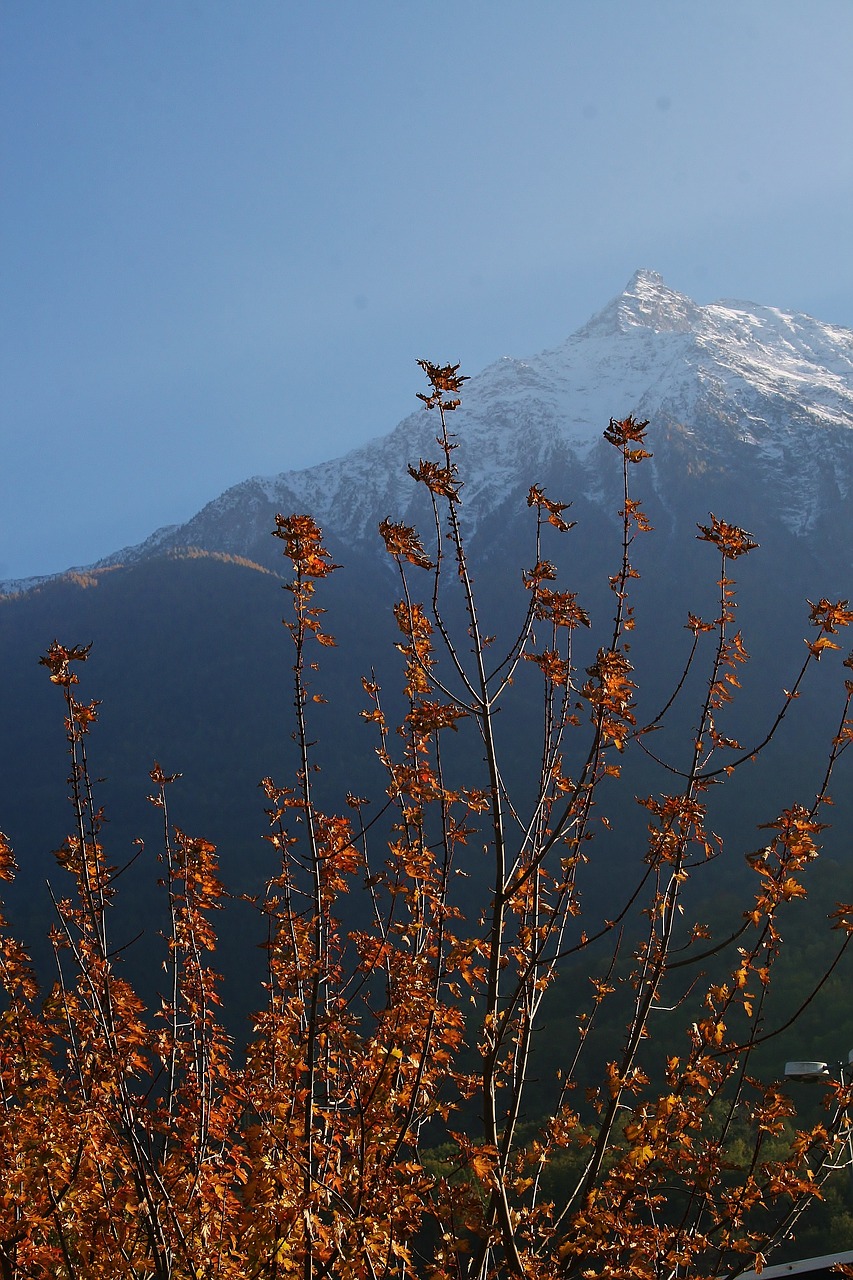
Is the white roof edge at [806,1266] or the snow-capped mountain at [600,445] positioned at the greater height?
the snow-capped mountain at [600,445]

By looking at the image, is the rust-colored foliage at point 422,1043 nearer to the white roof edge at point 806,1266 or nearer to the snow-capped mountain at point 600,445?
the white roof edge at point 806,1266

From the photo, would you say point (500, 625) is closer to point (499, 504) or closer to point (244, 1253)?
point (499, 504)

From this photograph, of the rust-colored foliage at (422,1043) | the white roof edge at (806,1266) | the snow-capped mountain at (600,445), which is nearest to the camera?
the rust-colored foliage at (422,1043)

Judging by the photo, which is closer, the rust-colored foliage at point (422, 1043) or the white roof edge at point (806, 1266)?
the rust-colored foliage at point (422, 1043)

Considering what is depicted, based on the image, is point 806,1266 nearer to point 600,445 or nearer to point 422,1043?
point 422,1043

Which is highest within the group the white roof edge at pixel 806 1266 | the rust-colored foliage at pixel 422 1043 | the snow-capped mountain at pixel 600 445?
the snow-capped mountain at pixel 600 445

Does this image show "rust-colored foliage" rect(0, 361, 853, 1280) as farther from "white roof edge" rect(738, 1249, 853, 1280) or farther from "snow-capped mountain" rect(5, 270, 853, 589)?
"snow-capped mountain" rect(5, 270, 853, 589)

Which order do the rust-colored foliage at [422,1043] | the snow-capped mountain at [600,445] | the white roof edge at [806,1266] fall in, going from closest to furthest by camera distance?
the rust-colored foliage at [422,1043], the white roof edge at [806,1266], the snow-capped mountain at [600,445]

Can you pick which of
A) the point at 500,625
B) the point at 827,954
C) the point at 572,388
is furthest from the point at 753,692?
the point at 572,388

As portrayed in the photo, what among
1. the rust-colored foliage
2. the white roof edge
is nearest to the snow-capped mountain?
the white roof edge

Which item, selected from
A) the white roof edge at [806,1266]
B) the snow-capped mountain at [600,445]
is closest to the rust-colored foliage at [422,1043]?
the white roof edge at [806,1266]

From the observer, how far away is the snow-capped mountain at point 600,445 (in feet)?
432

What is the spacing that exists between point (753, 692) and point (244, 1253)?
8999 centimetres

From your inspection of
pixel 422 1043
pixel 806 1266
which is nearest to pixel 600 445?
pixel 806 1266
